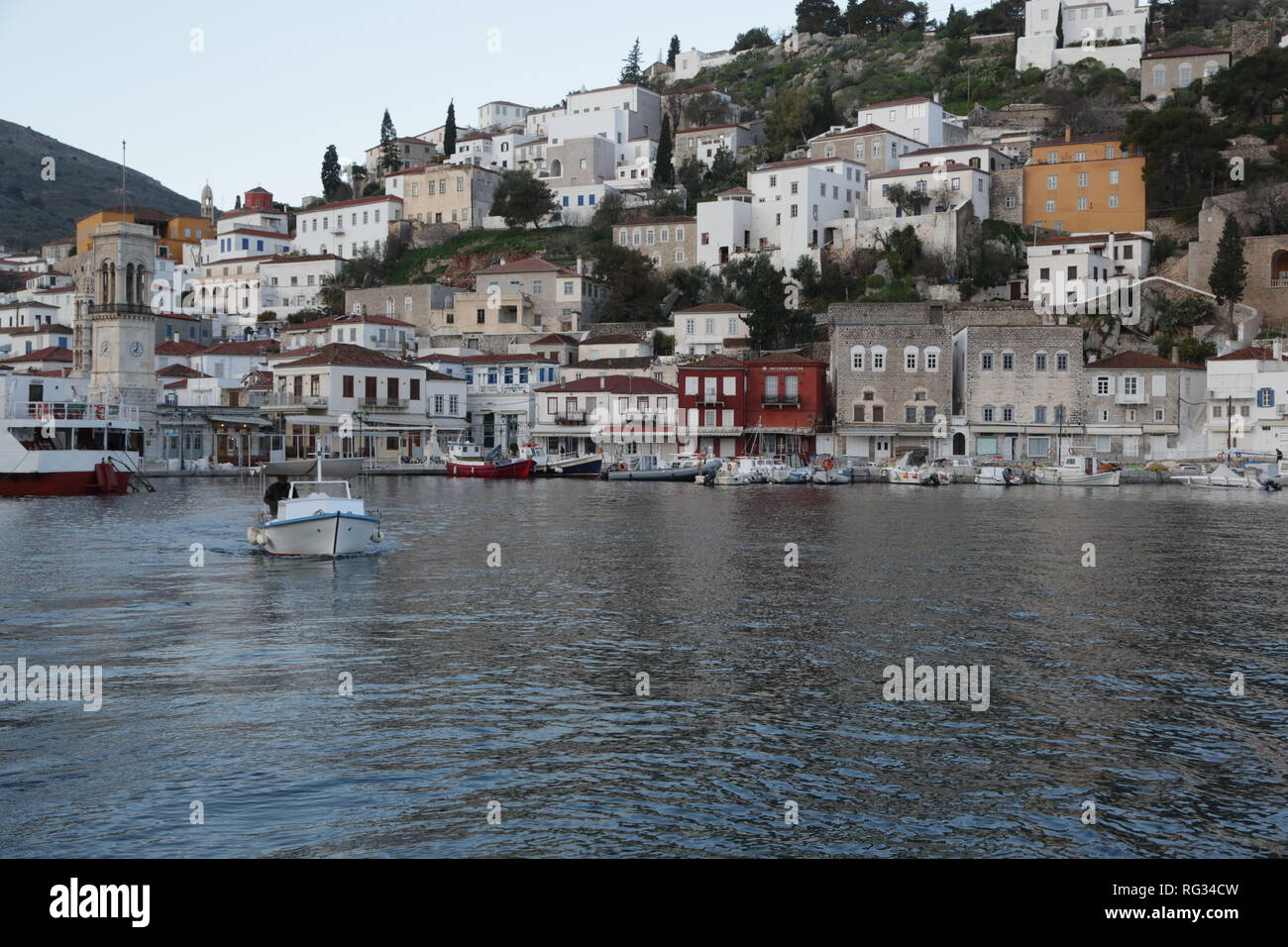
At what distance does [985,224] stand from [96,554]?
68.1 metres

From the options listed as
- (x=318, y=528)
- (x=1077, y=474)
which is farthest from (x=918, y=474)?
(x=318, y=528)

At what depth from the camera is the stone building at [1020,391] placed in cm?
6544

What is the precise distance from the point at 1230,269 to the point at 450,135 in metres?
85.8

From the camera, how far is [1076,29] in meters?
116

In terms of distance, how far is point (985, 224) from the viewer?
80.9m

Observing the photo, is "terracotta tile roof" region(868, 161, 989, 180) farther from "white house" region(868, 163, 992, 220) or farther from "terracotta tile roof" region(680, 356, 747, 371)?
"terracotta tile roof" region(680, 356, 747, 371)

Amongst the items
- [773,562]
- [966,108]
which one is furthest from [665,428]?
[966,108]

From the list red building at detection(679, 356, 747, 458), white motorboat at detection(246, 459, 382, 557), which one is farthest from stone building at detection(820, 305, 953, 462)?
white motorboat at detection(246, 459, 382, 557)

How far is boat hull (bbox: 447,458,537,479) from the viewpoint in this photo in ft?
219

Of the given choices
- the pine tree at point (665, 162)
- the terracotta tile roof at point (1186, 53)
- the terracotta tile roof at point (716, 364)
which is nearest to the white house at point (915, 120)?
the pine tree at point (665, 162)

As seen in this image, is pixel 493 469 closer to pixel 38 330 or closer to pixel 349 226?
pixel 38 330

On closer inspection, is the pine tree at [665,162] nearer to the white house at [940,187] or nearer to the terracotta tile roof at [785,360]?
the white house at [940,187]

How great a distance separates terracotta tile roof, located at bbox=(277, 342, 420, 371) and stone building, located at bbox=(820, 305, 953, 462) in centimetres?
2788
